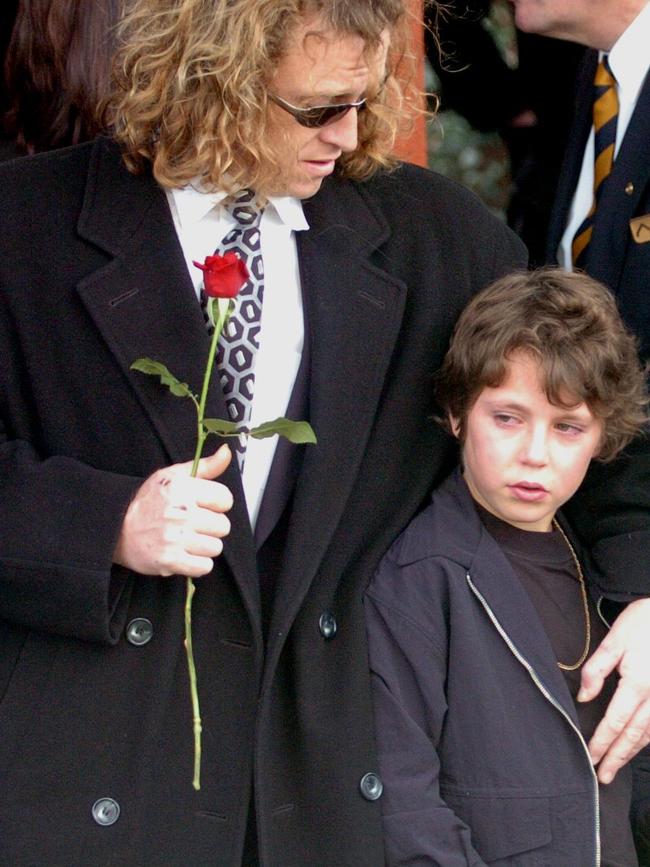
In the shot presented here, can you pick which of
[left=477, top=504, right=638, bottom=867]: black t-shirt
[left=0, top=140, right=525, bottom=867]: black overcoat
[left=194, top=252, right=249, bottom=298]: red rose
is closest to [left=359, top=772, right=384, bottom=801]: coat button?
[left=0, top=140, right=525, bottom=867]: black overcoat

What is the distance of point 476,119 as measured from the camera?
4262mm

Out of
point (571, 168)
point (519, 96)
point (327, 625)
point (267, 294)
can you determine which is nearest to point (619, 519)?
point (327, 625)

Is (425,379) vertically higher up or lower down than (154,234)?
lower down

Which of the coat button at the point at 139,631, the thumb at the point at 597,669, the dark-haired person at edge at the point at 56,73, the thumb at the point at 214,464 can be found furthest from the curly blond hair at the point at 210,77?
the thumb at the point at 597,669

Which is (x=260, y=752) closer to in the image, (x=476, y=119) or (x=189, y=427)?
(x=189, y=427)

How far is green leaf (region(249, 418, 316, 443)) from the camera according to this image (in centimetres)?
192

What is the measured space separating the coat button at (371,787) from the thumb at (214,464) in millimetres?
537

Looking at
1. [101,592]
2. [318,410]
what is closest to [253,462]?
[318,410]

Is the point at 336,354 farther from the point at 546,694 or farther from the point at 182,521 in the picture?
the point at 546,694

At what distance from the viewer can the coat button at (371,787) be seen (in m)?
2.24

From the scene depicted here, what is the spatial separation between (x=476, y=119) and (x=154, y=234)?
220 cm

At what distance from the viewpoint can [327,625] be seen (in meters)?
2.28

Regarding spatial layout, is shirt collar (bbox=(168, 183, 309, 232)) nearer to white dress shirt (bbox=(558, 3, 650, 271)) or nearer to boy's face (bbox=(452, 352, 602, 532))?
boy's face (bbox=(452, 352, 602, 532))

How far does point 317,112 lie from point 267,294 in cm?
29
